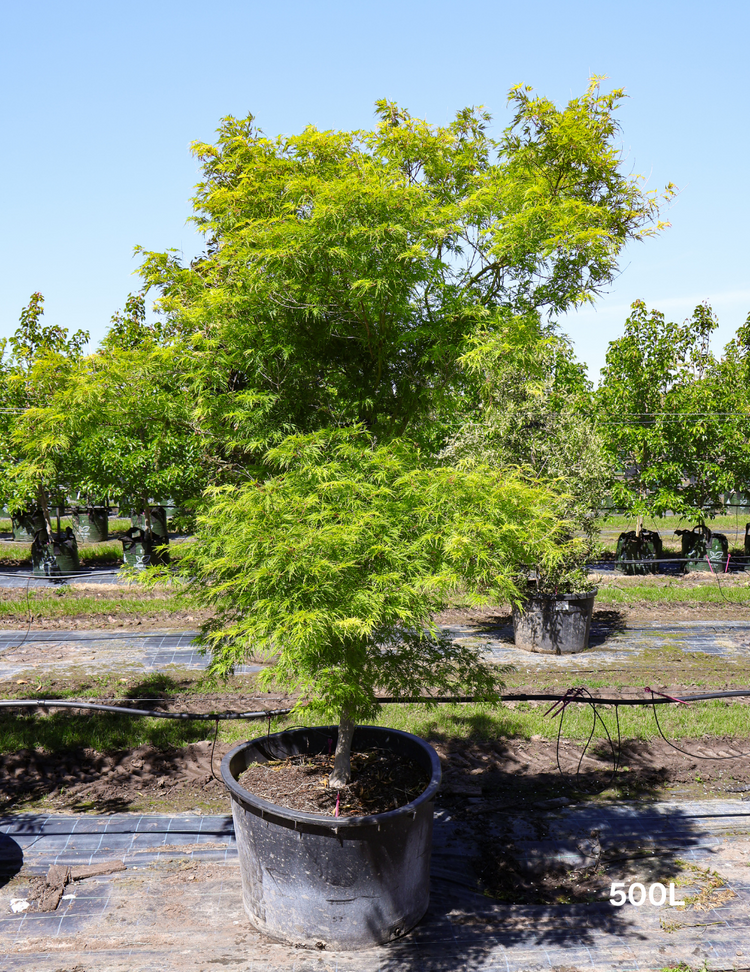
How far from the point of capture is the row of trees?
3828mm

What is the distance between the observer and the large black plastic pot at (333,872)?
13.9 ft

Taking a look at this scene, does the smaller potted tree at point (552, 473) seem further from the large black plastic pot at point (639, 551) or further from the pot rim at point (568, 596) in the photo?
the large black plastic pot at point (639, 551)

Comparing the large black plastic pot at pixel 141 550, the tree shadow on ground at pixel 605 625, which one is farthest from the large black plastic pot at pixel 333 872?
the large black plastic pot at pixel 141 550

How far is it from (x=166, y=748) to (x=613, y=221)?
5982 millimetres

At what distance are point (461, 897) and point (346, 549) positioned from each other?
2.74 metres

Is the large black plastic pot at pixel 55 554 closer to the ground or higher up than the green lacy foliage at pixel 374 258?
closer to the ground

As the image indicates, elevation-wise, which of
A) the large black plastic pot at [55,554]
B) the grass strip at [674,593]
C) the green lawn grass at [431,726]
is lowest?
the green lawn grass at [431,726]

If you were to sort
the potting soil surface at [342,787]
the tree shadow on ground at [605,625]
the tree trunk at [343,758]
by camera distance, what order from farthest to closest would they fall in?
1. the tree shadow on ground at [605,625]
2. the tree trunk at [343,758]
3. the potting soil surface at [342,787]

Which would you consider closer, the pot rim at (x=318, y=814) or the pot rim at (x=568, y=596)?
the pot rim at (x=318, y=814)

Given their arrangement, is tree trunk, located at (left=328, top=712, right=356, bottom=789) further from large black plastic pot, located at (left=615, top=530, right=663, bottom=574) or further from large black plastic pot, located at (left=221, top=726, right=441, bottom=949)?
large black plastic pot, located at (left=615, top=530, right=663, bottom=574)

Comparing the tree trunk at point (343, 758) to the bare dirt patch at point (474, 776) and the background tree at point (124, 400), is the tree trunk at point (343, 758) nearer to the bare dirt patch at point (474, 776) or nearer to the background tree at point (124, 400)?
the bare dirt patch at point (474, 776)

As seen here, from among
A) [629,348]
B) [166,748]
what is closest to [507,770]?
[166,748]

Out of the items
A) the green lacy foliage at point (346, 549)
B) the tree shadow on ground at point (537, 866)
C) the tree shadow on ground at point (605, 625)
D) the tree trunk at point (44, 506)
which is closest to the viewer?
the green lacy foliage at point (346, 549)

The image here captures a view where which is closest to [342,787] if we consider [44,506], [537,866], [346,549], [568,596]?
[537,866]
